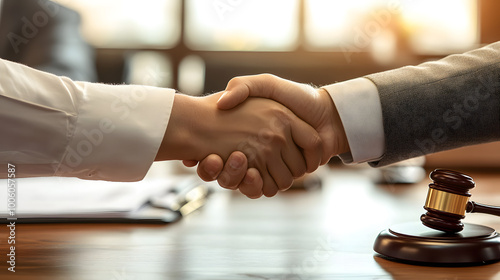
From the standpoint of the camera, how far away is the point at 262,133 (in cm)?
106

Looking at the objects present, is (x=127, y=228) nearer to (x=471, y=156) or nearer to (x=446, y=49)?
(x=471, y=156)

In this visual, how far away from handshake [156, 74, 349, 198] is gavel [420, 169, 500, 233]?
40 centimetres

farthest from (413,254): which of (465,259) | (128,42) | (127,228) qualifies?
(128,42)

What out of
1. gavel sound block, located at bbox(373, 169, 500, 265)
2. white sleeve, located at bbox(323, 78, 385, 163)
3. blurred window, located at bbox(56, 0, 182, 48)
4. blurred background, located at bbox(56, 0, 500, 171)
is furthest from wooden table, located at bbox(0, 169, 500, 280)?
blurred window, located at bbox(56, 0, 182, 48)

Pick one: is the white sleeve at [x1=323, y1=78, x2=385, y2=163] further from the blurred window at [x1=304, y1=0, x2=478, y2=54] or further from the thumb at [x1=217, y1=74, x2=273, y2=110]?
the blurred window at [x1=304, y1=0, x2=478, y2=54]

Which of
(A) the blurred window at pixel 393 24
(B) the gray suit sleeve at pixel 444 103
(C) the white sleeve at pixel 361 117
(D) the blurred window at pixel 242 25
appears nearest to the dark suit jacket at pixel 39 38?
(D) the blurred window at pixel 242 25

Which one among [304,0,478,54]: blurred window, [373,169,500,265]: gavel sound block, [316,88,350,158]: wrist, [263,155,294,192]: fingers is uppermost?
[304,0,478,54]: blurred window

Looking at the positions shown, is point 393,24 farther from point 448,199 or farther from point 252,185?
point 448,199

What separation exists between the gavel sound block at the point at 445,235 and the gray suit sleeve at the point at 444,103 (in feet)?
0.93

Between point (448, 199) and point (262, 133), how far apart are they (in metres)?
0.47

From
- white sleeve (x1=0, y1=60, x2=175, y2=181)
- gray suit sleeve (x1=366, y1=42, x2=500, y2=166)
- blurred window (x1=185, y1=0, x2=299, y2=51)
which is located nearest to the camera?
white sleeve (x1=0, y1=60, x2=175, y2=181)

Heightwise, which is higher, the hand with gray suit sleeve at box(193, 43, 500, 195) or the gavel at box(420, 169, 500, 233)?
the hand with gray suit sleeve at box(193, 43, 500, 195)

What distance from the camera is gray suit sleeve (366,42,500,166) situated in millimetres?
939

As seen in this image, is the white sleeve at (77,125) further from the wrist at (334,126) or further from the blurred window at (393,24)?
the blurred window at (393,24)
